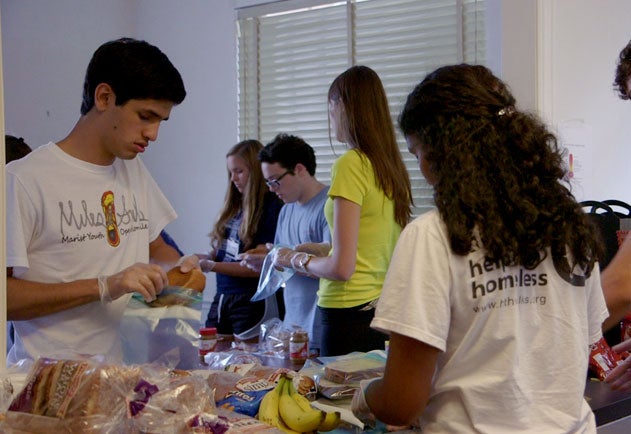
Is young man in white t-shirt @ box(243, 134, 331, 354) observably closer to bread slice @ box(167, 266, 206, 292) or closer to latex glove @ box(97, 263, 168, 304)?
bread slice @ box(167, 266, 206, 292)

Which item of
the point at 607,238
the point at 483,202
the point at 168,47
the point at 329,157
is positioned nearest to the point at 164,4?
Answer: the point at 168,47

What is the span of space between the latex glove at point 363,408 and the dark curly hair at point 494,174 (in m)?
0.34

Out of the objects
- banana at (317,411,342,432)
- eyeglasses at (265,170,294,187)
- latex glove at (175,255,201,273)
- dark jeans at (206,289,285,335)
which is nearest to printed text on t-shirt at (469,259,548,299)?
banana at (317,411,342,432)

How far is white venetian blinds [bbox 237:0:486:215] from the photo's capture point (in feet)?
13.6

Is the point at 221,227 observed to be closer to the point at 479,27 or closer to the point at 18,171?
the point at 479,27

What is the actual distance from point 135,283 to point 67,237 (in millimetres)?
233

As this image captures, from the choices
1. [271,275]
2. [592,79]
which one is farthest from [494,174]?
[592,79]

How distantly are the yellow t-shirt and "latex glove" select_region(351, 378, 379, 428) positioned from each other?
107 centimetres

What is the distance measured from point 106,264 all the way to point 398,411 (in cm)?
80

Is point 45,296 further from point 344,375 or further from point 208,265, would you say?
point 208,265

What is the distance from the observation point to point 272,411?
1364 millimetres

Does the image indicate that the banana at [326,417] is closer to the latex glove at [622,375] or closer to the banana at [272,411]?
the banana at [272,411]

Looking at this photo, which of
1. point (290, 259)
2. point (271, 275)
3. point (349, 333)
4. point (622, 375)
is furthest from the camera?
point (271, 275)

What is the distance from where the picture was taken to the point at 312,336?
284 cm
